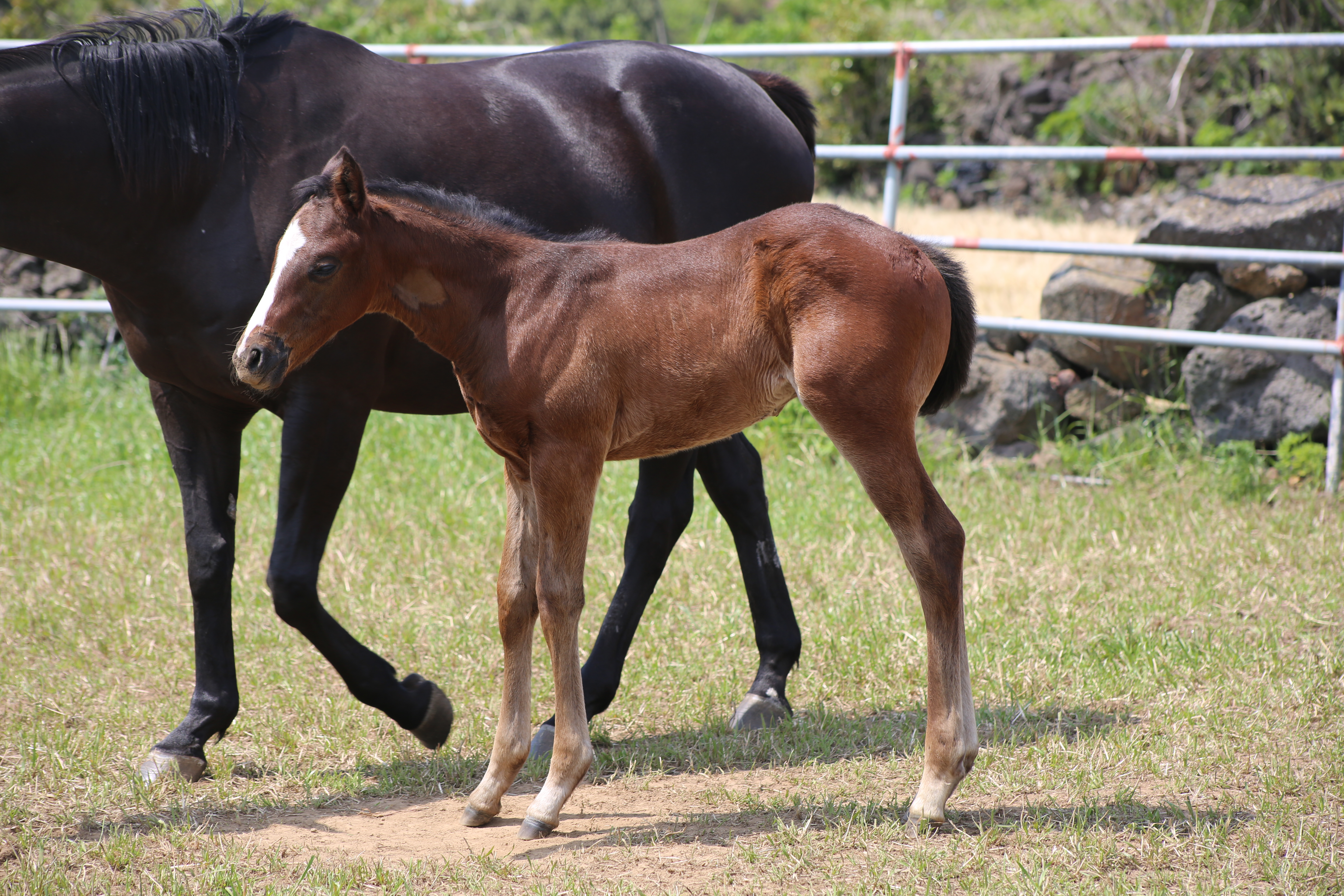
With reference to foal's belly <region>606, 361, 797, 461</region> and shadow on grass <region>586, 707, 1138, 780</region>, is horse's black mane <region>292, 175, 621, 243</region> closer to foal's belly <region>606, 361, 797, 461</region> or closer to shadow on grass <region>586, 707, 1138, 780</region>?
foal's belly <region>606, 361, 797, 461</region>

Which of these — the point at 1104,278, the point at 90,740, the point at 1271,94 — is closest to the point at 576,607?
the point at 90,740

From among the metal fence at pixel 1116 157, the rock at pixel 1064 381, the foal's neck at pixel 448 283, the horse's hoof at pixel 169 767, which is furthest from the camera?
the rock at pixel 1064 381

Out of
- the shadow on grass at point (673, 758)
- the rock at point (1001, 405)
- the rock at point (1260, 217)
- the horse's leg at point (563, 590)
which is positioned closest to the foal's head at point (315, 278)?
the horse's leg at point (563, 590)

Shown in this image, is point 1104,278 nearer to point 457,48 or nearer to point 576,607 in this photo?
point 457,48

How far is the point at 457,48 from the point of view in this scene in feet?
24.0

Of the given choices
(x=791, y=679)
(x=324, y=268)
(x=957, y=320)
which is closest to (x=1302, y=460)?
(x=791, y=679)

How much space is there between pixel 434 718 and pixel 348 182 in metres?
1.72

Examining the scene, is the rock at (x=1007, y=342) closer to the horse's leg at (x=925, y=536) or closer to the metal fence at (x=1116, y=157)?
the metal fence at (x=1116, y=157)

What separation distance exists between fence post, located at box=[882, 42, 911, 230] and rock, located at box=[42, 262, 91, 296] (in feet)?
18.9

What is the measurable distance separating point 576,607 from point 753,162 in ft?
6.43

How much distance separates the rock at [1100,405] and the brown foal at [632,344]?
3.84 m

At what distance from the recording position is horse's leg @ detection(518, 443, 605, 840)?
2.90m

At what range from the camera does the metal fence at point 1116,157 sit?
225 inches

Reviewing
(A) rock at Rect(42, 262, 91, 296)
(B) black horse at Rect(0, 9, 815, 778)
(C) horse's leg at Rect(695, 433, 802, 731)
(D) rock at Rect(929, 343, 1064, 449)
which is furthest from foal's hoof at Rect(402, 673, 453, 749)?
(A) rock at Rect(42, 262, 91, 296)
